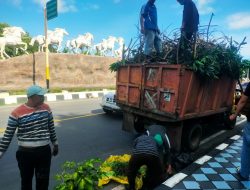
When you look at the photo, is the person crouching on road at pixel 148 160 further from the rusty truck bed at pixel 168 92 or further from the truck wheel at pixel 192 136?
the truck wheel at pixel 192 136

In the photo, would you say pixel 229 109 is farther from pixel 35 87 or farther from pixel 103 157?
pixel 35 87

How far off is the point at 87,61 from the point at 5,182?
895 inches

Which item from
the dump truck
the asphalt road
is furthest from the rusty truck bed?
the asphalt road

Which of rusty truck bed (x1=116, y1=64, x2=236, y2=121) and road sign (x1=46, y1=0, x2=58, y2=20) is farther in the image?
road sign (x1=46, y1=0, x2=58, y2=20)

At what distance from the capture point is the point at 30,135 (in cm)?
357

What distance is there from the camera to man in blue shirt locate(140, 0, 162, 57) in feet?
23.7

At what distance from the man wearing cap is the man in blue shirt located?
408 cm

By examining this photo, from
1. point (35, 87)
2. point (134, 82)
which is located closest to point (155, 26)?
point (134, 82)

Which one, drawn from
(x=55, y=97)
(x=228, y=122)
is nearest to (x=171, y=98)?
(x=228, y=122)

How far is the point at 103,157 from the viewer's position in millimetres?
6059

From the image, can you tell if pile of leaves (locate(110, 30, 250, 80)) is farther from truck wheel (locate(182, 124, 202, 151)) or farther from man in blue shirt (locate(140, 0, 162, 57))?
truck wheel (locate(182, 124, 202, 151))

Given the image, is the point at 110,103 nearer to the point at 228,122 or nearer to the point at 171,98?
the point at 228,122

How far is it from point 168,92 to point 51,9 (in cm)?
1375

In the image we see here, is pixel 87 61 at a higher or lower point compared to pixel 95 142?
higher
